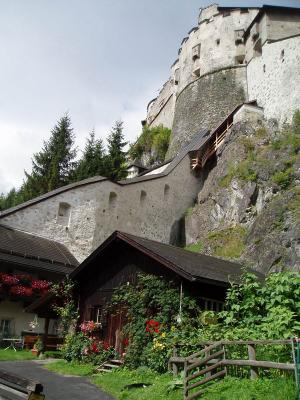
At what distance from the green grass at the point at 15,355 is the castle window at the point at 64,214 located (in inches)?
346

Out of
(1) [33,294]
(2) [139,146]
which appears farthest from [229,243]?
(2) [139,146]

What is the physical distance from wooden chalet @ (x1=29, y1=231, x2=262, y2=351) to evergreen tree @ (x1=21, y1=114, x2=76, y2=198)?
16.9 m

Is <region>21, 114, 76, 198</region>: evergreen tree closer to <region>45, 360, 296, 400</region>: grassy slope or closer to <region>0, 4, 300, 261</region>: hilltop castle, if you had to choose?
<region>0, 4, 300, 261</region>: hilltop castle

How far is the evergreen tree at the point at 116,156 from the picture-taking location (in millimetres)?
33594

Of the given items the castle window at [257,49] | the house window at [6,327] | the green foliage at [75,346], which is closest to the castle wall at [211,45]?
the castle window at [257,49]

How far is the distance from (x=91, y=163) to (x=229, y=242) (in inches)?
575

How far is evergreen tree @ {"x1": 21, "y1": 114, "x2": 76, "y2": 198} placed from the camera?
31828 millimetres

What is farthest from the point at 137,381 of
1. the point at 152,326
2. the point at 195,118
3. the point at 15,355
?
the point at 195,118

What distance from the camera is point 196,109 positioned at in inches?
1457

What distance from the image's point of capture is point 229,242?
22656mm

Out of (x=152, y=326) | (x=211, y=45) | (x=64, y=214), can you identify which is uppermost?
(x=211, y=45)

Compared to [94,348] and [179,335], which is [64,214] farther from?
[179,335]

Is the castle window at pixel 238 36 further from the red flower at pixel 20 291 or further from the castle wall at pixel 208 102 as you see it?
the red flower at pixel 20 291

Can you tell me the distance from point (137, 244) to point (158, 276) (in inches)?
43.2
